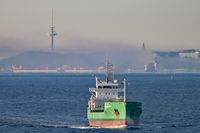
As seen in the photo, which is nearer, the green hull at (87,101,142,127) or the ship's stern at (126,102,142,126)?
the green hull at (87,101,142,127)

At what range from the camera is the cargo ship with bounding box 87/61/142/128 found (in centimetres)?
10912

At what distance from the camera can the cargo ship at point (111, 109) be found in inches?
4296

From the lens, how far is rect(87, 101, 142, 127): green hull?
Result: 108894 mm

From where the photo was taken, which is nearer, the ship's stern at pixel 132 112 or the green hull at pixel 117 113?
the green hull at pixel 117 113

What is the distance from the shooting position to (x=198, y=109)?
15100cm

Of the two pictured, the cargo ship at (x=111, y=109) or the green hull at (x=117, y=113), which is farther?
the cargo ship at (x=111, y=109)

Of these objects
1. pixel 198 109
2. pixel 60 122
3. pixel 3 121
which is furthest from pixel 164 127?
pixel 198 109

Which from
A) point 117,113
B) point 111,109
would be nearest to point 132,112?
point 117,113

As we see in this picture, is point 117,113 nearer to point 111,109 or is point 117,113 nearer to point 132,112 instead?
point 111,109

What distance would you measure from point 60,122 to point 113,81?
1256 cm

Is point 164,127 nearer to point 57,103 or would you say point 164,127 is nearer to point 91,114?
point 91,114

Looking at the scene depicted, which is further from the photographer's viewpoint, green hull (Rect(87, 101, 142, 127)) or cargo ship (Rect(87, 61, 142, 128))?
cargo ship (Rect(87, 61, 142, 128))

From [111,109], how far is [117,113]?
106cm

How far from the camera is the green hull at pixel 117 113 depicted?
109 meters
